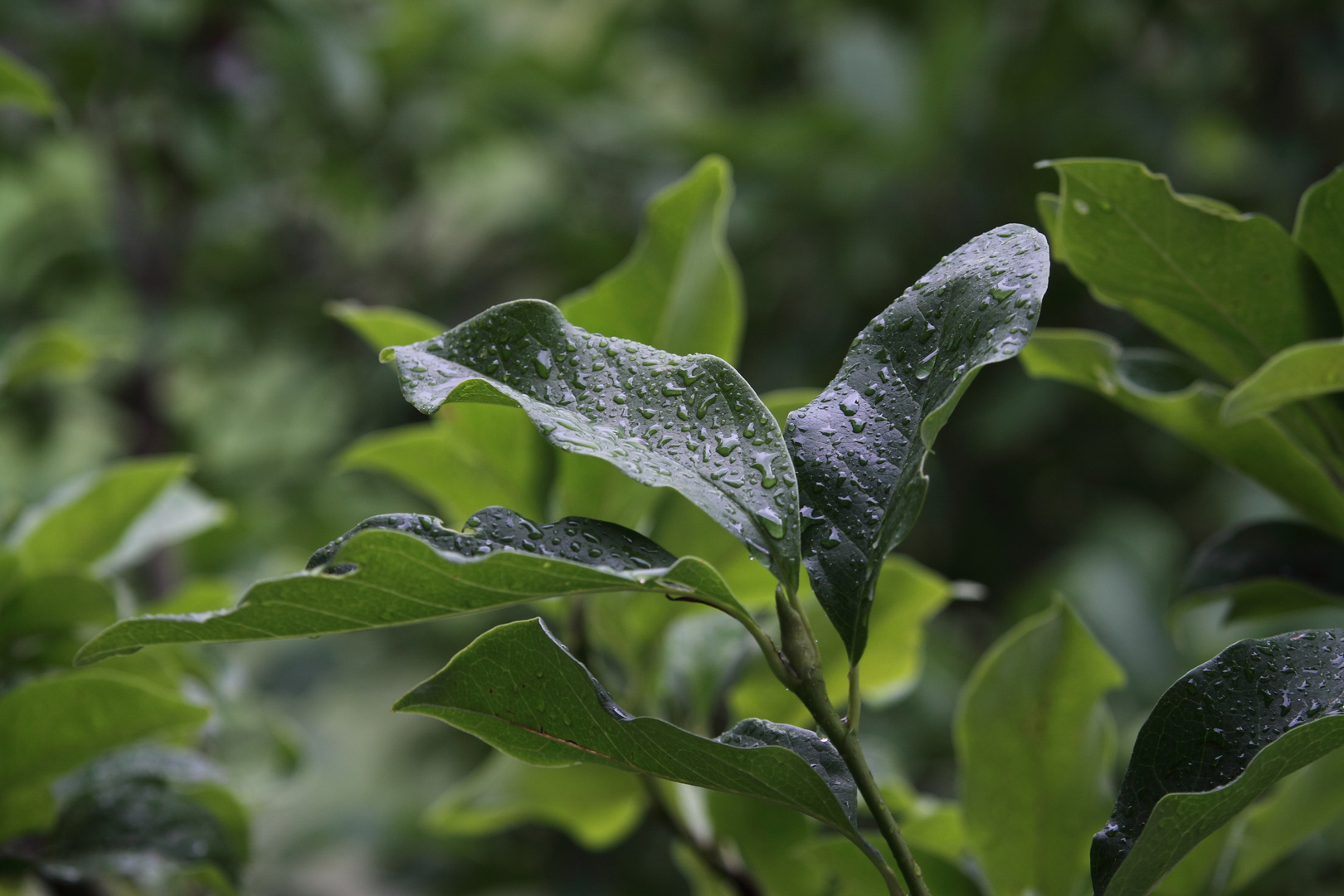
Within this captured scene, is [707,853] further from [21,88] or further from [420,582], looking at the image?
[21,88]

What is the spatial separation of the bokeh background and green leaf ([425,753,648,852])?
385 millimetres

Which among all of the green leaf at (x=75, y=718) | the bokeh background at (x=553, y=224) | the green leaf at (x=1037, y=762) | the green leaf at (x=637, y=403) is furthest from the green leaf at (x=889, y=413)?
the bokeh background at (x=553, y=224)

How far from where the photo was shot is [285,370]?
1497mm

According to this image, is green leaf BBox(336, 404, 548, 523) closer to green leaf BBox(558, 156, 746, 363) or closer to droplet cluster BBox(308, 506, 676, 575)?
green leaf BBox(558, 156, 746, 363)

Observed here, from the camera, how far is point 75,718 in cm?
35

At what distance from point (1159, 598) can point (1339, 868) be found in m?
0.25

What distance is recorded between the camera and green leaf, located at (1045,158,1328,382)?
29 cm

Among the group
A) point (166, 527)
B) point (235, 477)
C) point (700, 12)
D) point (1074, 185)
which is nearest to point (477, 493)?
point (166, 527)

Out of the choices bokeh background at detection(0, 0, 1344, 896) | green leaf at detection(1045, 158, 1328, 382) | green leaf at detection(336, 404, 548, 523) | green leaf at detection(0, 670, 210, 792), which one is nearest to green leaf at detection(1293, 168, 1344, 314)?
green leaf at detection(1045, 158, 1328, 382)

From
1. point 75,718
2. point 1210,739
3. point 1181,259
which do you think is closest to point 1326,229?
point 1181,259

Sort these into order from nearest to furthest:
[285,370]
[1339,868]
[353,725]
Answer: [1339,868] → [285,370] → [353,725]

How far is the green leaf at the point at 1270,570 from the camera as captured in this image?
343 mm

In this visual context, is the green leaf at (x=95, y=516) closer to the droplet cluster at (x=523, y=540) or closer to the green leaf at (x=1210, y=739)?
the droplet cluster at (x=523, y=540)

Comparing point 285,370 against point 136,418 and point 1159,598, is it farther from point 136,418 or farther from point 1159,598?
point 1159,598
